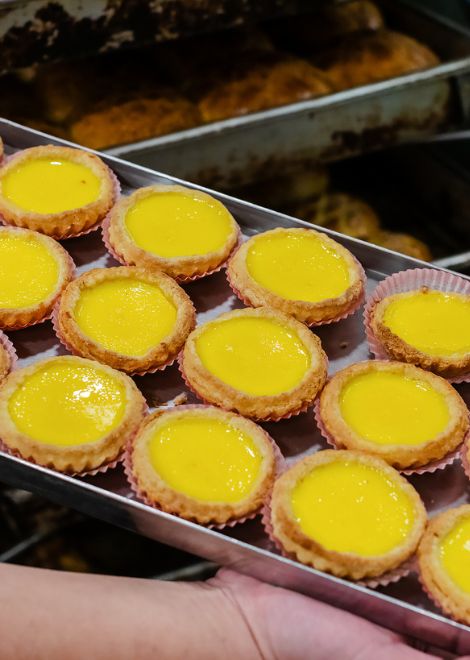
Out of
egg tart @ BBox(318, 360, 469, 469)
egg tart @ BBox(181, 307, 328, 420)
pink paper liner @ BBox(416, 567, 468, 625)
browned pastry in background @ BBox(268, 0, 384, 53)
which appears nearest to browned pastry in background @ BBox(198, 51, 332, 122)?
browned pastry in background @ BBox(268, 0, 384, 53)

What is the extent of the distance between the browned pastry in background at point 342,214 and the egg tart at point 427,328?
1.63 meters

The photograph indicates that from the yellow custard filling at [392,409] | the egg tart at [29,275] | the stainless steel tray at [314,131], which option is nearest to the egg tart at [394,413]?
the yellow custard filling at [392,409]

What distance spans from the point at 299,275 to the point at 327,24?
224cm

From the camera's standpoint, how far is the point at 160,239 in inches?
93.4

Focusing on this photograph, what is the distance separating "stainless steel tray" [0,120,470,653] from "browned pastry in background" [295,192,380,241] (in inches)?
65.3

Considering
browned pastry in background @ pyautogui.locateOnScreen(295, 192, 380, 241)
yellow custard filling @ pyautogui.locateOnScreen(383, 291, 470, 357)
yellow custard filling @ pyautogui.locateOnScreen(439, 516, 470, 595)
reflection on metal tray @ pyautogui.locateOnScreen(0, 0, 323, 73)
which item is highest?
reflection on metal tray @ pyautogui.locateOnScreen(0, 0, 323, 73)

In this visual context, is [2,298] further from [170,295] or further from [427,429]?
[427,429]

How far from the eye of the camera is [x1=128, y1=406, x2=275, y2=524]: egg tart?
1767 mm

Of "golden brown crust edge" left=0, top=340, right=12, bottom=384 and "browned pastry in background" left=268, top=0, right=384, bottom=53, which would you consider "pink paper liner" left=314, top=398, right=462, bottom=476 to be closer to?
"golden brown crust edge" left=0, top=340, right=12, bottom=384

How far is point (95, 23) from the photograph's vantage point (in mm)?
2770

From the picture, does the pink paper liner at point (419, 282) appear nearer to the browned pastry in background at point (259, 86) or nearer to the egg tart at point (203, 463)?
the egg tart at point (203, 463)

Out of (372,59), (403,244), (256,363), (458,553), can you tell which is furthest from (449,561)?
(372,59)

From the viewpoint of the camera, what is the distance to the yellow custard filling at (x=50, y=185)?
7.90 feet

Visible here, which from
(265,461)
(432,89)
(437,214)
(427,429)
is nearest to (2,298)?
(265,461)
